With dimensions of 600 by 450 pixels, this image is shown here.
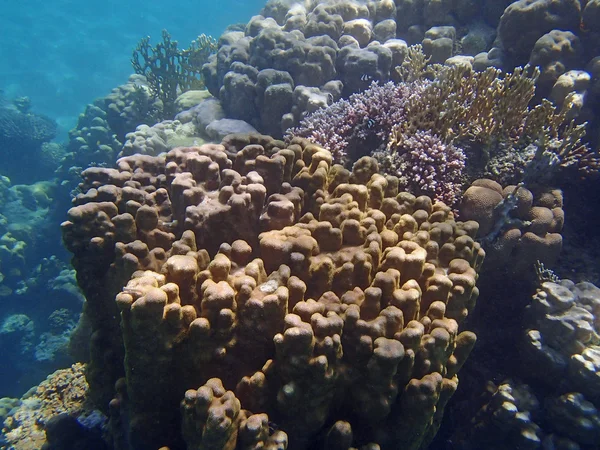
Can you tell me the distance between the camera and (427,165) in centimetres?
412

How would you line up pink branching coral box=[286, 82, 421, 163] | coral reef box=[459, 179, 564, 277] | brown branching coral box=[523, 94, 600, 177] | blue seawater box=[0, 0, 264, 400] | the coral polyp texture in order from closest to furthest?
1. the coral polyp texture
2. coral reef box=[459, 179, 564, 277]
3. brown branching coral box=[523, 94, 600, 177]
4. pink branching coral box=[286, 82, 421, 163]
5. blue seawater box=[0, 0, 264, 400]

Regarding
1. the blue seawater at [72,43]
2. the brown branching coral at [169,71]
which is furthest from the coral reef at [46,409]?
the blue seawater at [72,43]

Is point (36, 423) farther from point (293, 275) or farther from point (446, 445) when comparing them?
point (446, 445)

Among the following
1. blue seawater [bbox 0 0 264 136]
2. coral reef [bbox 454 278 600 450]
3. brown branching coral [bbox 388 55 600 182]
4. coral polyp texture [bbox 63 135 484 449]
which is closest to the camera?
coral polyp texture [bbox 63 135 484 449]

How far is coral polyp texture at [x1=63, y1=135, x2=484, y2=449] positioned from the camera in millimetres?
2283

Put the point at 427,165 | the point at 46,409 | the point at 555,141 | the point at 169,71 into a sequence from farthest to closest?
the point at 169,71 < the point at 46,409 < the point at 555,141 < the point at 427,165

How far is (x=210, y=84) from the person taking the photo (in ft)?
30.3

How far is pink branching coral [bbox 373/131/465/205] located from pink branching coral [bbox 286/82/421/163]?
1.18ft

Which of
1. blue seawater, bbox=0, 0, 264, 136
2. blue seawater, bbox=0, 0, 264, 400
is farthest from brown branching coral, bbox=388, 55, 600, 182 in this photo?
blue seawater, bbox=0, 0, 264, 136

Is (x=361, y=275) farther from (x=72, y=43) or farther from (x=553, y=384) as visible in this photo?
(x=72, y=43)

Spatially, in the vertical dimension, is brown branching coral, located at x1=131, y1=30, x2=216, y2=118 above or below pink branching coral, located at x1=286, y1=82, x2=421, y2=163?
above

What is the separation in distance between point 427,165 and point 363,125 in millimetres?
1175

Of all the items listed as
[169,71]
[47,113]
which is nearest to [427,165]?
[169,71]

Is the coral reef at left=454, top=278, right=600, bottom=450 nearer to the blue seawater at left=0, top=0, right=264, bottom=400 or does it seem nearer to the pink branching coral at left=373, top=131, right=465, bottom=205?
the pink branching coral at left=373, top=131, right=465, bottom=205
